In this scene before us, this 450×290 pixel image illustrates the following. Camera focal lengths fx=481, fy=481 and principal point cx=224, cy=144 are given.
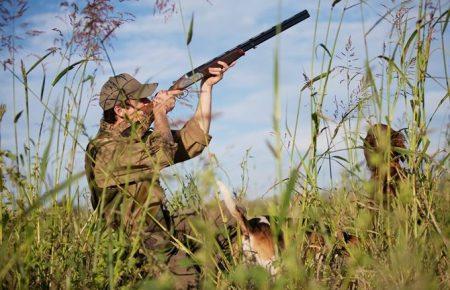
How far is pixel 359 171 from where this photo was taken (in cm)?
203

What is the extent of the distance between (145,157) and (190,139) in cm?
76

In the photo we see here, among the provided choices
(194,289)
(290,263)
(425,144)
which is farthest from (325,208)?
(194,289)

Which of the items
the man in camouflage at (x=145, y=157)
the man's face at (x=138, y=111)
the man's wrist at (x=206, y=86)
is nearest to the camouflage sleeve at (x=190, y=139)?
the man in camouflage at (x=145, y=157)

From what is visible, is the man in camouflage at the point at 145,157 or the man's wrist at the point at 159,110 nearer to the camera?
the man in camouflage at the point at 145,157

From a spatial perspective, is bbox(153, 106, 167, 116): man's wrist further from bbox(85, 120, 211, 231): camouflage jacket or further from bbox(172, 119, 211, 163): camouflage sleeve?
bbox(172, 119, 211, 163): camouflage sleeve

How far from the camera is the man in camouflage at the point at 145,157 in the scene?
7.34 ft

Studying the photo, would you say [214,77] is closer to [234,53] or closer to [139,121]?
[234,53]

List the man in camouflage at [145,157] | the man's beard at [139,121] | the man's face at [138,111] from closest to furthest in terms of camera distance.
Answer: the man's beard at [139,121] < the man's face at [138,111] < the man in camouflage at [145,157]

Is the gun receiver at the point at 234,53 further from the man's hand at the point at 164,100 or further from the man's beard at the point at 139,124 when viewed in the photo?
the man's beard at the point at 139,124

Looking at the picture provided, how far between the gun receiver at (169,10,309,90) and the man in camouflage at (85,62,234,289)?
0.10 metres

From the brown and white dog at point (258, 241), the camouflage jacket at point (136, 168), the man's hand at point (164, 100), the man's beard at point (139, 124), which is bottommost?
the brown and white dog at point (258, 241)

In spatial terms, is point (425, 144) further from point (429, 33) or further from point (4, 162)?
point (4, 162)

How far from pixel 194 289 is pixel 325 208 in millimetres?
A: 862

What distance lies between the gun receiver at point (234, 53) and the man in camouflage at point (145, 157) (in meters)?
0.10
